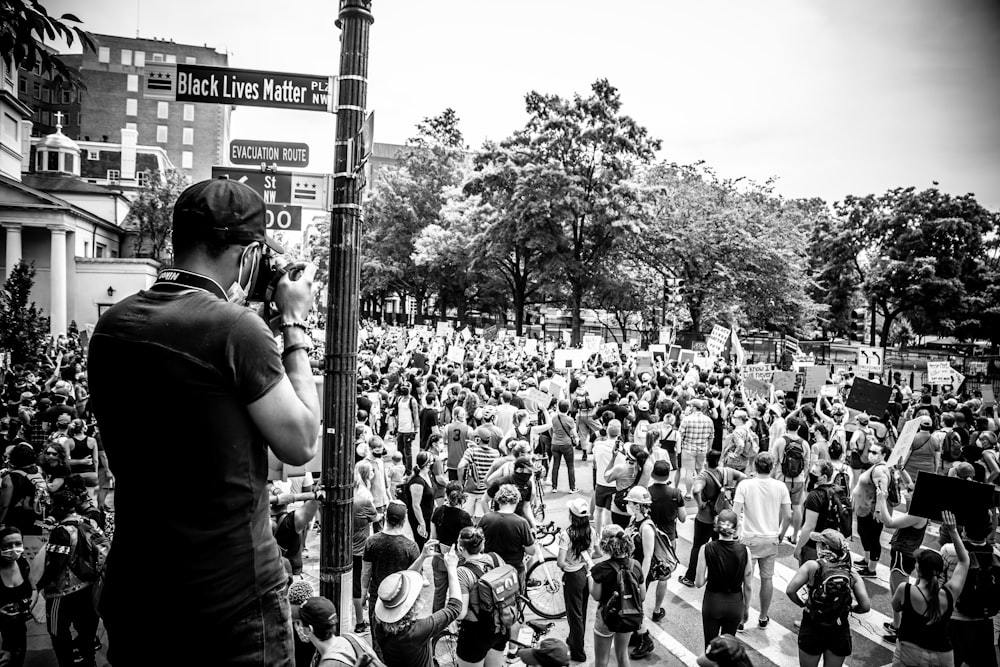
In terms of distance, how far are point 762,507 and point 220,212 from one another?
7.05 meters

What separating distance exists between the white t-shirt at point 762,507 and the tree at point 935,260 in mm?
39516

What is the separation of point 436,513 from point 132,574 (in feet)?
21.2

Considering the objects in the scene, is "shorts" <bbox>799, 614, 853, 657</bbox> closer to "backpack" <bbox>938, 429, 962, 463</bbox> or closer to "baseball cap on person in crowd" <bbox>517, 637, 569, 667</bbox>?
"baseball cap on person in crowd" <bbox>517, 637, 569, 667</bbox>

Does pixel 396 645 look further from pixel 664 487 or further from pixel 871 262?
pixel 871 262

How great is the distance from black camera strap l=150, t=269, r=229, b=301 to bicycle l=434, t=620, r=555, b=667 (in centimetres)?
451

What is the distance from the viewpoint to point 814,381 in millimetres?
16328

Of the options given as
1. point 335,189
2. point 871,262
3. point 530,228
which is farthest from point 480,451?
point 871,262

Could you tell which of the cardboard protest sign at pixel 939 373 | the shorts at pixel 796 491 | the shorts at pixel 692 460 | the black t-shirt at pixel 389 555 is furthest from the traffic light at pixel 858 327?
the black t-shirt at pixel 389 555

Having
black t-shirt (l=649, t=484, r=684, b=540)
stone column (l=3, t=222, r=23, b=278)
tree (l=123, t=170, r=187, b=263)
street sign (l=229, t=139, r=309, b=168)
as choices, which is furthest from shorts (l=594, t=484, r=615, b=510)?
tree (l=123, t=170, r=187, b=263)

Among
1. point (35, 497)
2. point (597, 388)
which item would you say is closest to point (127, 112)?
point (597, 388)

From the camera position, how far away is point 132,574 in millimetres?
1521

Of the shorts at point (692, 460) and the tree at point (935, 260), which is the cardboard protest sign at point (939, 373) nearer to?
the shorts at point (692, 460)

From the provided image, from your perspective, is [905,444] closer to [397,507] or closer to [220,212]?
[397,507]

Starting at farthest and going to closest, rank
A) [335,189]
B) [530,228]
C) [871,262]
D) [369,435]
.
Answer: [871,262] → [530,228] → [369,435] → [335,189]
